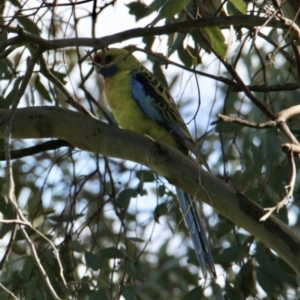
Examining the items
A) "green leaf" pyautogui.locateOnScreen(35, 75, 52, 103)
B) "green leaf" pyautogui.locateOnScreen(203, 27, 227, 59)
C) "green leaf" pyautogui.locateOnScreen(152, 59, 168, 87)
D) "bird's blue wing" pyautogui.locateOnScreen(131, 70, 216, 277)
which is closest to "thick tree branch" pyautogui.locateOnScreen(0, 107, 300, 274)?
"green leaf" pyautogui.locateOnScreen(203, 27, 227, 59)

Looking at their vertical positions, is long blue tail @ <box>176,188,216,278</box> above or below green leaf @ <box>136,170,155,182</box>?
below

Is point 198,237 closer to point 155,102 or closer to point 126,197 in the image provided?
point 126,197

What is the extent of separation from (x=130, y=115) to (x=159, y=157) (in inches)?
35.2

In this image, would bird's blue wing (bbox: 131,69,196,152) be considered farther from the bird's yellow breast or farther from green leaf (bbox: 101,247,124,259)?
green leaf (bbox: 101,247,124,259)

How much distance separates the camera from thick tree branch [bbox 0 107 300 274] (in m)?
2.23

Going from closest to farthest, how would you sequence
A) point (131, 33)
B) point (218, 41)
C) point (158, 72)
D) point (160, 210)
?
point (131, 33) → point (218, 41) → point (160, 210) → point (158, 72)

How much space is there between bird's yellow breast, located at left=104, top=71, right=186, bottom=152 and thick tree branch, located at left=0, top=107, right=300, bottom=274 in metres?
0.83

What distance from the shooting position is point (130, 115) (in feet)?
10.5

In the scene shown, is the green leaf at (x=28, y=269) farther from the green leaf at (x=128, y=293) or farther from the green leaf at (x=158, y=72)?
the green leaf at (x=158, y=72)

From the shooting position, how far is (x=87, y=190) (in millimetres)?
5090

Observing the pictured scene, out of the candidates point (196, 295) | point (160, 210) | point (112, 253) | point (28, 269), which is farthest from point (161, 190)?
point (28, 269)

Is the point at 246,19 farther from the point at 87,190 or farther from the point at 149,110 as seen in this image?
the point at 87,190

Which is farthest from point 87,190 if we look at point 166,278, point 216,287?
point 216,287

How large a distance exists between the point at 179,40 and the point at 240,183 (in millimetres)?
788
